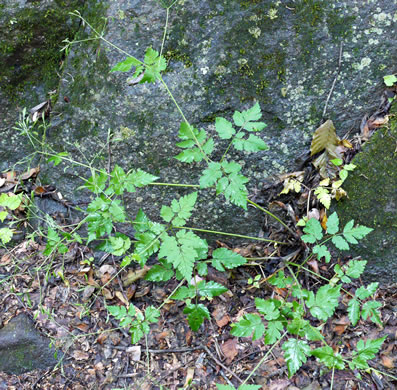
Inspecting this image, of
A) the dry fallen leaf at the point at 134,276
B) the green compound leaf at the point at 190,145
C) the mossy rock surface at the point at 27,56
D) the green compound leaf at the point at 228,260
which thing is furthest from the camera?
the mossy rock surface at the point at 27,56

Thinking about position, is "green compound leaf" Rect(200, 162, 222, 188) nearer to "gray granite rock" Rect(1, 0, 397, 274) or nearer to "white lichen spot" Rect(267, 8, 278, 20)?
"gray granite rock" Rect(1, 0, 397, 274)

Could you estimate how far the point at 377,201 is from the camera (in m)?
2.47

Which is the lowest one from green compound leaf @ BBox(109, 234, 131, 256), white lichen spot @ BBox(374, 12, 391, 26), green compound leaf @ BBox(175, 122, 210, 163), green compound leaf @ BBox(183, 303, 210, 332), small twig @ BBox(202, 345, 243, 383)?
small twig @ BBox(202, 345, 243, 383)

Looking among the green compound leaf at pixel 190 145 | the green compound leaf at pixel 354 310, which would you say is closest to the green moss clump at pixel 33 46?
the green compound leaf at pixel 190 145

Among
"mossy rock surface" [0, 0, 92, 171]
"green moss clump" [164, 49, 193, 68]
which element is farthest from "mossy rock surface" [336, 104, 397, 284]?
"mossy rock surface" [0, 0, 92, 171]

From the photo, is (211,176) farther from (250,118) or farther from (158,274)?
(158,274)

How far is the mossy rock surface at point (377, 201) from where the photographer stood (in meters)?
2.46

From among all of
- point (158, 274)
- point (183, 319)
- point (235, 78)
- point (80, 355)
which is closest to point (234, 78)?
point (235, 78)

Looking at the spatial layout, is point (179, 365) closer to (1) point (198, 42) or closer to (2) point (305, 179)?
(2) point (305, 179)

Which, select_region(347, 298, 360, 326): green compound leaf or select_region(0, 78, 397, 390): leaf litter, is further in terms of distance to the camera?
select_region(0, 78, 397, 390): leaf litter

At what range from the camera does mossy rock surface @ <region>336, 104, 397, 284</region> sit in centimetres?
246

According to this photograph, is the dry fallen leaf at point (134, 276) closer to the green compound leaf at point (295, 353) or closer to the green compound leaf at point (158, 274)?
the green compound leaf at point (158, 274)


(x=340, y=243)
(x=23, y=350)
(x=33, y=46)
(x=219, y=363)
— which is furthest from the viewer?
(x=33, y=46)

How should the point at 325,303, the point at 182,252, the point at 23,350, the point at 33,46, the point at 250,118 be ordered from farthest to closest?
the point at 33,46, the point at 23,350, the point at 250,118, the point at 325,303, the point at 182,252
